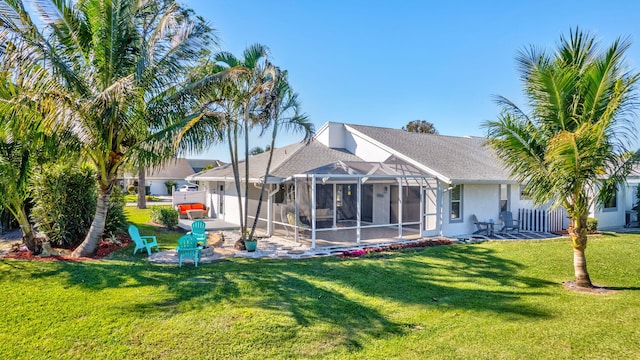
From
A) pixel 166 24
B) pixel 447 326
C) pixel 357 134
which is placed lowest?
pixel 447 326

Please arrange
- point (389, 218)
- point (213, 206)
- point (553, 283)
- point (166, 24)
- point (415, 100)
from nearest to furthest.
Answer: point (553, 283) < point (166, 24) < point (389, 218) < point (213, 206) < point (415, 100)

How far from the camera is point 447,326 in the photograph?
6266 millimetres

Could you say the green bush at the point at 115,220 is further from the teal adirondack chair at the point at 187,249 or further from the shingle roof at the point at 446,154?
the shingle roof at the point at 446,154

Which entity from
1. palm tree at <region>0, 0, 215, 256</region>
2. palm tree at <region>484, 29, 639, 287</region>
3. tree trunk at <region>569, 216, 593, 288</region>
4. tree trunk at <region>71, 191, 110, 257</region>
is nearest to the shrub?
tree trunk at <region>71, 191, 110, 257</region>

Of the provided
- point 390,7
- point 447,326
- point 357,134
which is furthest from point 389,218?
point 447,326

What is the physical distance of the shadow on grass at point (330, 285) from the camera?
679cm

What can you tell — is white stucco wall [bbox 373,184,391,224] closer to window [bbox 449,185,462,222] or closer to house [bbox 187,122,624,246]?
house [bbox 187,122,624,246]

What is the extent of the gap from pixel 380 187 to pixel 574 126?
1046cm

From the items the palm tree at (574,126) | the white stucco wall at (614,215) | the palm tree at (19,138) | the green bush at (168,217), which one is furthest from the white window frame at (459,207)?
the palm tree at (19,138)

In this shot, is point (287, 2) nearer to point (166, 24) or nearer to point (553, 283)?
point (166, 24)

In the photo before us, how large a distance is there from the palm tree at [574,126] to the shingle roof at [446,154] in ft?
19.4

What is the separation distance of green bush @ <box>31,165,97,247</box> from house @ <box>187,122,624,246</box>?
639 centimetres

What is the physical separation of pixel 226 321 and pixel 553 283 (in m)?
7.83

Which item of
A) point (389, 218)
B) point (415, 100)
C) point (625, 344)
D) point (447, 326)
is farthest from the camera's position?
point (415, 100)
